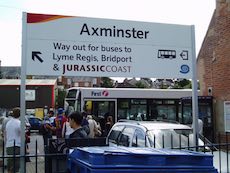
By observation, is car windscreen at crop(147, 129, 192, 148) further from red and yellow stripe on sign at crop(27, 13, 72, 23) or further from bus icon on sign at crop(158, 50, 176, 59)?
red and yellow stripe on sign at crop(27, 13, 72, 23)

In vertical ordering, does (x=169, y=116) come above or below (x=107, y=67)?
below

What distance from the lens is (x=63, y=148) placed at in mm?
5707

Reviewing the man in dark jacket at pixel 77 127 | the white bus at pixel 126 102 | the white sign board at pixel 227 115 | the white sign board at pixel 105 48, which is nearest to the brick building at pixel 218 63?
the white sign board at pixel 227 115

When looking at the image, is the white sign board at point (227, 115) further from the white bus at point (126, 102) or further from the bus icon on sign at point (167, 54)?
the bus icon on sign at point (167, 54)

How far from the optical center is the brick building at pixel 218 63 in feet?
44.3

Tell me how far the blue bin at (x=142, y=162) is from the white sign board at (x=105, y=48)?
241 centimetres

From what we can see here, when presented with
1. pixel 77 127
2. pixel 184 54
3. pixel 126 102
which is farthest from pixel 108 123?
pixel 77 127

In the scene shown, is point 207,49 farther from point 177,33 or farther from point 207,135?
point 177,33

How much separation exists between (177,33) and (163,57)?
59 cm

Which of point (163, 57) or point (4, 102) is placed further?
point (4, 102)

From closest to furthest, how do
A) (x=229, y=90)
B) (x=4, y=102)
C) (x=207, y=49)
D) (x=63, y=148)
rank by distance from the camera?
(x=63, y=148) → (x=229, y=90) → (x=207, y=49) → (x=4, y=102)

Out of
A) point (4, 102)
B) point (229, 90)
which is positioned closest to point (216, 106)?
point (229, 90)

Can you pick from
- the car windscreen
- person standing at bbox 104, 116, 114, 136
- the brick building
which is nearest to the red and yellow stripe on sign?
the car windscreen

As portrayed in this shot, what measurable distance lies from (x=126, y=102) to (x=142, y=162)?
604 inches
